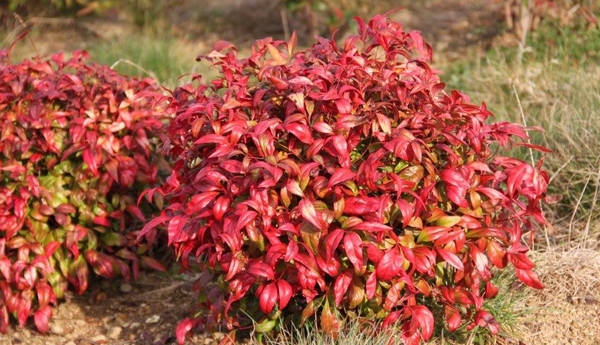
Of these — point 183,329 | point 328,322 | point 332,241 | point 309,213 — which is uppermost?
point 309,213

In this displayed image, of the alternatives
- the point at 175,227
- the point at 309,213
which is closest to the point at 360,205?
the point at 309,213

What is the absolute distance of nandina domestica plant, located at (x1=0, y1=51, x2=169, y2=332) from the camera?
11.5ft

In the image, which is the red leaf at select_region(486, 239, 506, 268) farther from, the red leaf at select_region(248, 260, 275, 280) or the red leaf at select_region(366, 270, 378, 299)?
the red leaf at select_region(248, 260, 275, 280)

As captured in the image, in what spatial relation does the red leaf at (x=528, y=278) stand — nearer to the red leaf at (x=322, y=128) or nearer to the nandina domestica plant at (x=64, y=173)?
the red leaf at (x=322, y=128)

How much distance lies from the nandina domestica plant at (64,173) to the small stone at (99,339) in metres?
0.22

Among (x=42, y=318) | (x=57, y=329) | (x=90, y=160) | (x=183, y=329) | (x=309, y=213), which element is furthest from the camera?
(x=57, y=329)

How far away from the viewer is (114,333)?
3.65 metres

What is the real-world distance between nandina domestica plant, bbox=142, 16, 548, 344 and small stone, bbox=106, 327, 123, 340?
88cm

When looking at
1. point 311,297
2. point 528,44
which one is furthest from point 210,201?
point 528,44

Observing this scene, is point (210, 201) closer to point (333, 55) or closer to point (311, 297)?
point (311, 297)

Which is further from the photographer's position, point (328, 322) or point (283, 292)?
point (328, 322)

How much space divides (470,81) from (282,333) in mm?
3101

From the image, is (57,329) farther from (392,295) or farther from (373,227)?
(373,227)

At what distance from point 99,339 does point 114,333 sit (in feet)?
0.24
